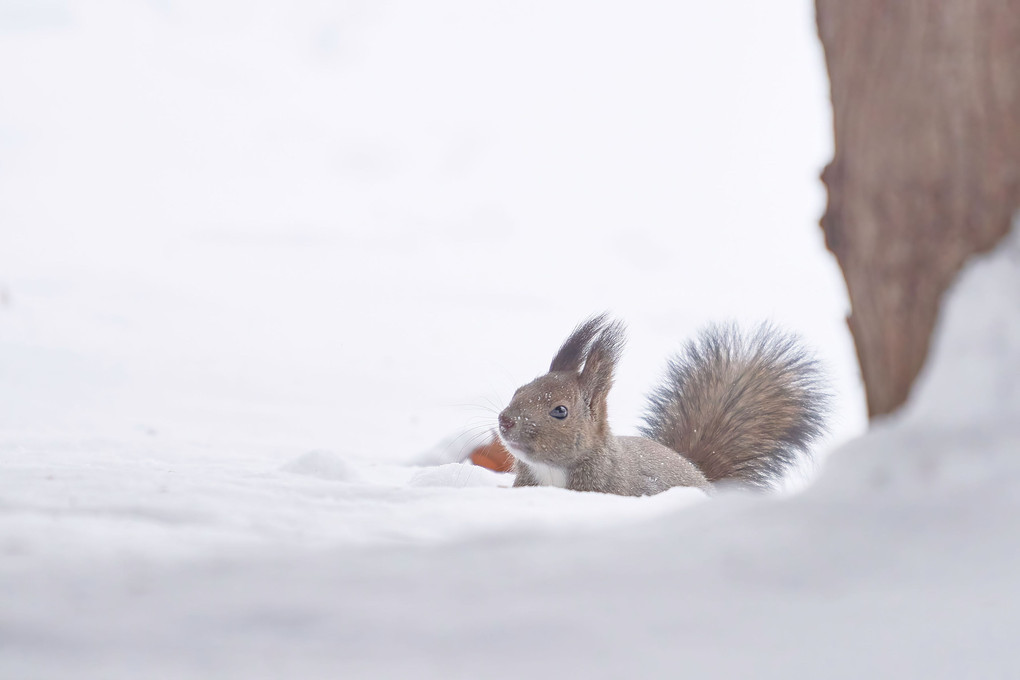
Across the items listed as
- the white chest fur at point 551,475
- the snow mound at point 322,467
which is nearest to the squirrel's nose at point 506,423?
the white chest fur at point 551,475

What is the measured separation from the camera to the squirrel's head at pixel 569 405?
10.7 ft

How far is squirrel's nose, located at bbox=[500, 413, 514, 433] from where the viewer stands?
10.6 ft

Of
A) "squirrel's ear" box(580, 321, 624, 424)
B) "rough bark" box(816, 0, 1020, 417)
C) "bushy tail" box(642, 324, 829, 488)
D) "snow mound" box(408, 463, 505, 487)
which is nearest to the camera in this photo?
"rough bark" box(816, 0, 1020, 417)

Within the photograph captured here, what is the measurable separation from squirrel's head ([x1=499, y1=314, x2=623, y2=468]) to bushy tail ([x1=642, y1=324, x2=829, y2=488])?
2.49 feet

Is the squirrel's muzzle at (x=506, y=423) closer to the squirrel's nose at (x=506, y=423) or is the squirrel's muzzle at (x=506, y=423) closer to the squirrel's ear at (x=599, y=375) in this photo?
the squirrel's nose at (x=506, y=423)

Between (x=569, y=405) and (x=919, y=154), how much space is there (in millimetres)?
1967

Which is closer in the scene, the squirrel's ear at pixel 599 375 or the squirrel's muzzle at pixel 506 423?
the squirrel's muzzle at pixel 506 423

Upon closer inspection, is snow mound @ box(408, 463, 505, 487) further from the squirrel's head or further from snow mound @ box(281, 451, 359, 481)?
snow mound @ box(281, 451, 359, 481)

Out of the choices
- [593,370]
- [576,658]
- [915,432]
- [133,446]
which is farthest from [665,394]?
[576,658]

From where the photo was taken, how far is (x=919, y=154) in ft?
4.82

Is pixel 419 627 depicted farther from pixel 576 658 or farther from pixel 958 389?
pixel 958 389

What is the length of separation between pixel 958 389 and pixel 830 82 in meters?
0.63

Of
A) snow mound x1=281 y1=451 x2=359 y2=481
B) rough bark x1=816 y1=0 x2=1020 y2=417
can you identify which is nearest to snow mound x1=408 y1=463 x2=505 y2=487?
snow mound x1=281 y1=451 x2=359 y2=481

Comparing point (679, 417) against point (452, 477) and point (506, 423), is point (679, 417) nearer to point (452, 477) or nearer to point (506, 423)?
point (506, 423)
